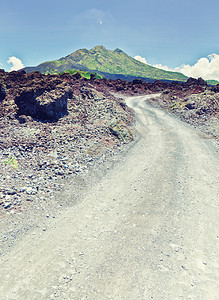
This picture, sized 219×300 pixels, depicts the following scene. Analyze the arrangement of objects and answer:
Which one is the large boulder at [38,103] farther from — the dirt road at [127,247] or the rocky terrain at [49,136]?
the dirt road at [127,247]

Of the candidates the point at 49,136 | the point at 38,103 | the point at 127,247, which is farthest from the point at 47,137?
the point at 127,247

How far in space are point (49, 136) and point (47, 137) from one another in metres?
0.25

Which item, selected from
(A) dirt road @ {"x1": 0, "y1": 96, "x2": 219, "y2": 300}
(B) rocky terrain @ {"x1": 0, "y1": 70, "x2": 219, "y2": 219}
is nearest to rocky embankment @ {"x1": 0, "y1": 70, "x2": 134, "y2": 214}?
(B) rocky terrain @ {"x1": 0, "y1": 70, "x2": 219, "y2": 219}

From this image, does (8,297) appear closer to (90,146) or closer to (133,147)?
(90,146)

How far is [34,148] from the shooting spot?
Answer: 13.6 meters

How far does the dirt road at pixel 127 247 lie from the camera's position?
200 inches

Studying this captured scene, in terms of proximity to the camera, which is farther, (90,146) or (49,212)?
(90,146)

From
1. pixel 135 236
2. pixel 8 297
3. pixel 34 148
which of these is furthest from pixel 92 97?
pixel 8 297

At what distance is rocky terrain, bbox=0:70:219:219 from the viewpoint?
973 cm

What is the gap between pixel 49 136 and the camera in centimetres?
1530

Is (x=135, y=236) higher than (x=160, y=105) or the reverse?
the reverse

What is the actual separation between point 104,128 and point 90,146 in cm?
412

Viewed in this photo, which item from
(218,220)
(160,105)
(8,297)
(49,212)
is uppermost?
(160,105)

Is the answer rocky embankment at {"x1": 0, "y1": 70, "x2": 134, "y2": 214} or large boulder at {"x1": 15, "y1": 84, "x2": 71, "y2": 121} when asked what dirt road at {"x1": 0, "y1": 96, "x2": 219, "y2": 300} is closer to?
rocky embankment at {"x1": 0, "y1": 70, "x2": 134, "y2": 214}
